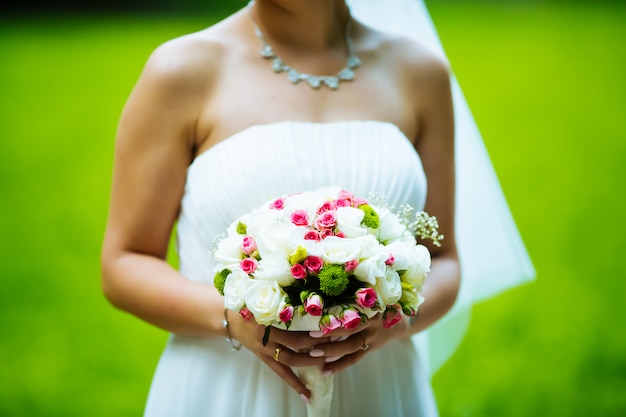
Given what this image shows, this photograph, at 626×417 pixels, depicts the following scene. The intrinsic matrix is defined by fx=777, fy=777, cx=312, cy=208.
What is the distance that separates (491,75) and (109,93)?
4.31m

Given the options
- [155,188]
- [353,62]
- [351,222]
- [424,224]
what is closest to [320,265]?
[351,222]

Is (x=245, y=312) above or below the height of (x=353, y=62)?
below

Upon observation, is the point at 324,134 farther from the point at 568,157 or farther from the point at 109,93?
the point at 109,93

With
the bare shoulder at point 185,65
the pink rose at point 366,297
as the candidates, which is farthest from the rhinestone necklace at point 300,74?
the pink rose at point 366,297

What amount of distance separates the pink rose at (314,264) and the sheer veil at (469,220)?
3.76 ft

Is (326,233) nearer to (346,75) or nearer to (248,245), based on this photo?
(248,245)

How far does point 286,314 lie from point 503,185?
18.0ft

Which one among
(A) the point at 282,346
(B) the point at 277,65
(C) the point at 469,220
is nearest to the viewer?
(A) the point at 282,346

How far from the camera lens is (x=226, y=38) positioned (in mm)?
2047

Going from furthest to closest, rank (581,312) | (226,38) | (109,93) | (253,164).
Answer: (109,93) < (581,312) < (226,38) < (253,164)

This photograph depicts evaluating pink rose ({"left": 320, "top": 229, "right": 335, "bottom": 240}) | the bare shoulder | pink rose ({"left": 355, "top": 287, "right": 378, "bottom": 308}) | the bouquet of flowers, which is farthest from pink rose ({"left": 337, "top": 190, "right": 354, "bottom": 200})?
the bare shoulder

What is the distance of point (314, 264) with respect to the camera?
143 centimetres

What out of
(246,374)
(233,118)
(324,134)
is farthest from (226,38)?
(246,374)

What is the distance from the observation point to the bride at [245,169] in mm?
1900
